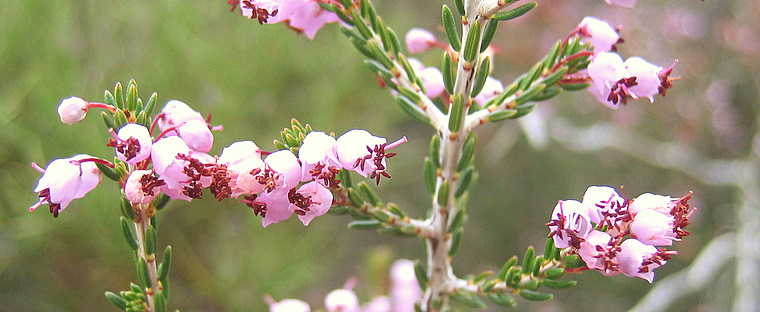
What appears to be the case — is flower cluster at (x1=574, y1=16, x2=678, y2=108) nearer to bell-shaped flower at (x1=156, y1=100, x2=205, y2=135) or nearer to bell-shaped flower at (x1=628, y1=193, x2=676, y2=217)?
bell-shaped flower at (x1=628, y1=193, x2=676, y2=217)

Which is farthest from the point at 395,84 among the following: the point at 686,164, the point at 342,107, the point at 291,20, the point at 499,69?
the point at 499,69

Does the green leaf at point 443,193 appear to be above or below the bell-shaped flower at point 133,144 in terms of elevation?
above

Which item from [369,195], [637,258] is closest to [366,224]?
[369,195]

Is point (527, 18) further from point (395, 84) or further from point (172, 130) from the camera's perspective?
point (172, 130)

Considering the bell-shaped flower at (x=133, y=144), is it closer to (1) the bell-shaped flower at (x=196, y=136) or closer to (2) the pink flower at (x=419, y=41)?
(1) the bell-shaped flower at (x=196, y=136)

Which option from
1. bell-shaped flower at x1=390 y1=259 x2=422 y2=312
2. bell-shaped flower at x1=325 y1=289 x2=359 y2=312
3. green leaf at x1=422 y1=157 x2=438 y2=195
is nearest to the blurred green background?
bell-shaped flower at x1=390 y1=259 x2=422 y2=312

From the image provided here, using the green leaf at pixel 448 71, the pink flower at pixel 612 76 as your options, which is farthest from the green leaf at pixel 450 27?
the pink flower at pixel 612 76
